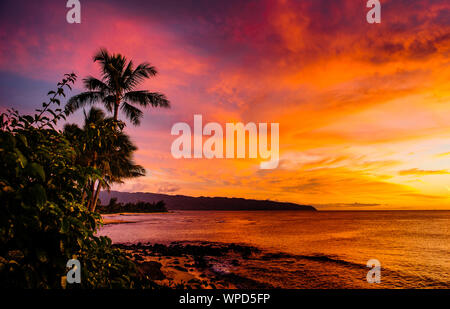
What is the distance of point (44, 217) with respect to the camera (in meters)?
1.84

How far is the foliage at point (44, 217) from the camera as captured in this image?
5.13 feet

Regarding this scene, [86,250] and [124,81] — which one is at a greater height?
[124,81]

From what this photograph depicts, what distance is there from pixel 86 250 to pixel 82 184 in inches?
26.3

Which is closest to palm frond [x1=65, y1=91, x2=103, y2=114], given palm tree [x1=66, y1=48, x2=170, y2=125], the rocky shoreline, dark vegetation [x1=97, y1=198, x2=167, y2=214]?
palm tree [x1=66, y1=48, x2=170, y2=125]

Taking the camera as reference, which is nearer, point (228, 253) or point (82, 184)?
point (82, 184)

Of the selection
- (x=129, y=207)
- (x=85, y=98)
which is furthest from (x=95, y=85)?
(x=129, y=207)

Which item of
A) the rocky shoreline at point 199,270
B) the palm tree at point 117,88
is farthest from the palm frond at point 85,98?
the rocky shoreline at point 199,270

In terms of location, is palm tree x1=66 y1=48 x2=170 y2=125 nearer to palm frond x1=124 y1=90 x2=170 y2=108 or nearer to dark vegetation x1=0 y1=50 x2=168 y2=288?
palm frond x1=124 y1=90 x2=170 y2=108

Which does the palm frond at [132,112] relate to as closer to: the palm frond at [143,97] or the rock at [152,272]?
the palm frond at [143,97]

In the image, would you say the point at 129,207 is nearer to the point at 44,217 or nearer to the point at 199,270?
the point at 199,270
